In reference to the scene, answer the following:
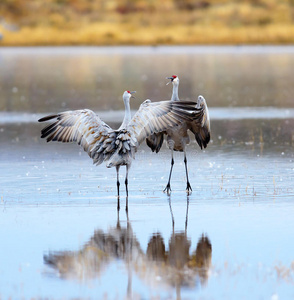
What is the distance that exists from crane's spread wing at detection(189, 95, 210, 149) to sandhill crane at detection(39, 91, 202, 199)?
0.16 m

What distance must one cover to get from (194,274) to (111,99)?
20.6 m

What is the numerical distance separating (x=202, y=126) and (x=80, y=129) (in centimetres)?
181

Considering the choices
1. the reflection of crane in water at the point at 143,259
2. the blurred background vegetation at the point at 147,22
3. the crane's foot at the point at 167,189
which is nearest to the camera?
the reflection of crane in water at the point at 143,259

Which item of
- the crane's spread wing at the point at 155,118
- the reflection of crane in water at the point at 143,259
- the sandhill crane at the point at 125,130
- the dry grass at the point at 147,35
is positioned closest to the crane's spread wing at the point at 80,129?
the sandhill crane at the point at 125,130

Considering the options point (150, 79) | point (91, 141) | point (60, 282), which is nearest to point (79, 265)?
A: point (60, 282)

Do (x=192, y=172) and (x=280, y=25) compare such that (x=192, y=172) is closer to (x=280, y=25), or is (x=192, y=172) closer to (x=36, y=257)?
(x=36, y=257)

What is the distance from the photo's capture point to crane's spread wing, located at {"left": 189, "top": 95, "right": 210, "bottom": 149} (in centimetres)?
1219

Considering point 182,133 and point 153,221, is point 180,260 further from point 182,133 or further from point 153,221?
point 182,133

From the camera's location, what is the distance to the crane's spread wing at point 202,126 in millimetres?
12188

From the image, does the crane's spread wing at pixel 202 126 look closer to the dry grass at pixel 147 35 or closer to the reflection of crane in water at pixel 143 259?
the reflection of crane in water at pixel 143 259

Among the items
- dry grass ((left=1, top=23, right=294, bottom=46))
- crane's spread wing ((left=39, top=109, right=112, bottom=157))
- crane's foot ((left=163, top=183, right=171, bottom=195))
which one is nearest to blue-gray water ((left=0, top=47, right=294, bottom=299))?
crane's foot ((left=163, top=183, right=171, bottom=195))

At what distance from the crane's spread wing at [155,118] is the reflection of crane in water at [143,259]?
2418mm

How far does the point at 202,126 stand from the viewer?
1252 cm

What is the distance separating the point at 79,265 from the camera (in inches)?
326
